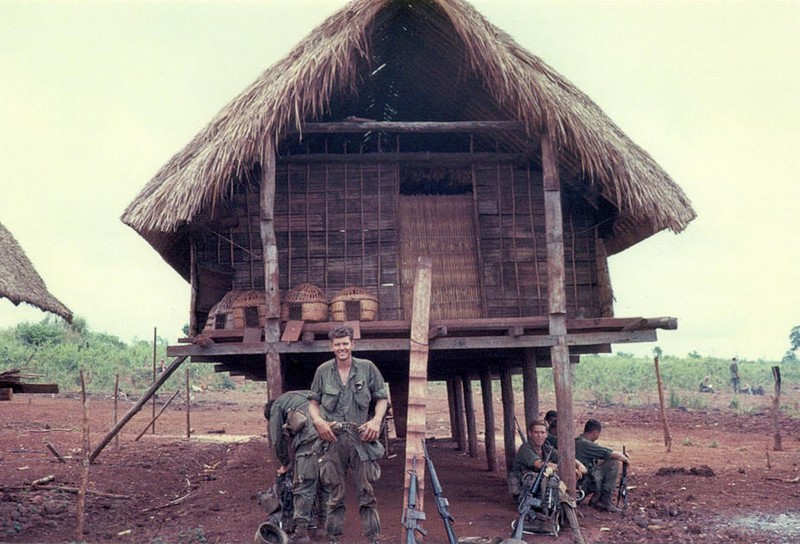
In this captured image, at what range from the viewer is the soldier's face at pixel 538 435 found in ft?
28.0

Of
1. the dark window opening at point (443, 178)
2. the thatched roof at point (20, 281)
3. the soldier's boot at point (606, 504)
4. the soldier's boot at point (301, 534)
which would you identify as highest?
the dark window opening at point (443, 178)

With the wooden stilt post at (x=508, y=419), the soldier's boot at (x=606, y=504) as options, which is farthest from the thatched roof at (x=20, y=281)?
the soldier's boot at (x=606, y=504)

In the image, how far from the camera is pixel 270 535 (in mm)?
6445

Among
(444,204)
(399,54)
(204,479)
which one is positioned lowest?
(204,479)

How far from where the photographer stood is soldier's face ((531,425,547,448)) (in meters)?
8.53

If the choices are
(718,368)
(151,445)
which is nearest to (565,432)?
(151,445)

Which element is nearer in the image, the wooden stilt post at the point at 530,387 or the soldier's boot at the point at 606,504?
the soldier's boot at the point at 606,504

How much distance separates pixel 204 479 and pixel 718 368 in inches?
1204

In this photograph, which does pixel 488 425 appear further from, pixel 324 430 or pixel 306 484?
pixel 324 430

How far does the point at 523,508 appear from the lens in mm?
7102

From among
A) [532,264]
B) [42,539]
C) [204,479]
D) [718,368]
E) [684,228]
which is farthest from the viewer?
[718,368]

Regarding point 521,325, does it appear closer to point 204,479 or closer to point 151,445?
Answer: point 204,479

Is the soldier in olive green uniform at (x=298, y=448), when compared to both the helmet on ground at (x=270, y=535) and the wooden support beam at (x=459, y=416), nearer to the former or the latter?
the helmet on ground at (x=270, y=535)

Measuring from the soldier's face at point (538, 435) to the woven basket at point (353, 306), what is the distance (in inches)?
84.4
